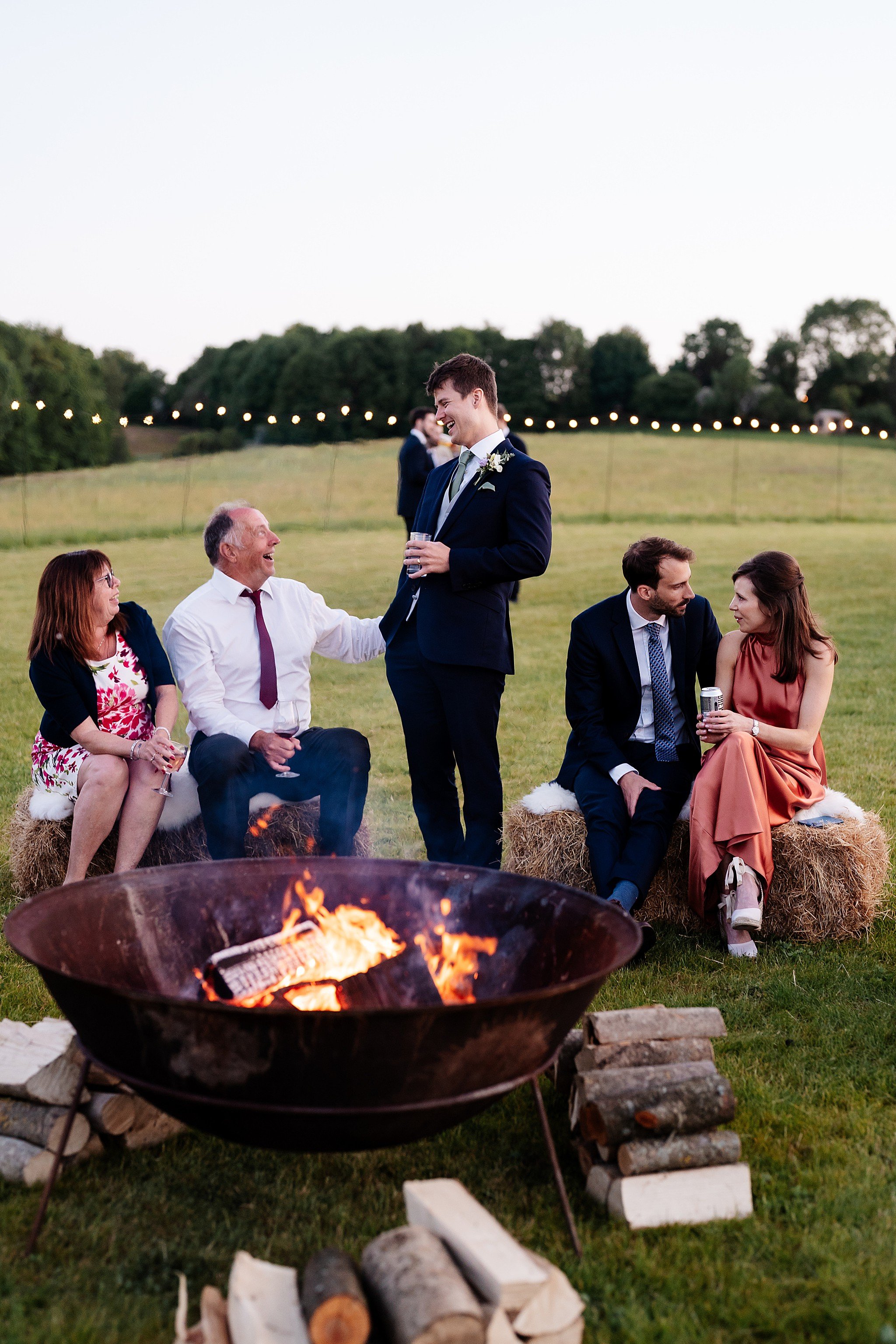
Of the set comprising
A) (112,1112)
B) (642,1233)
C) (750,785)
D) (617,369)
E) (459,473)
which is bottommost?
(642,1233)

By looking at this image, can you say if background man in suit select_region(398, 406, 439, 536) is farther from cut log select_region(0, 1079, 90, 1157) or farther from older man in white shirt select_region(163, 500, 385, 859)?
cut log select_region(0, 1079, 90, 1157)

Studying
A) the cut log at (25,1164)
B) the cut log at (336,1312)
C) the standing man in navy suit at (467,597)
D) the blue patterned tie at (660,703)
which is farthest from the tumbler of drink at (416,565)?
the cut log at (336,1312)

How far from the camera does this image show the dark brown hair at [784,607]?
13.2 ft

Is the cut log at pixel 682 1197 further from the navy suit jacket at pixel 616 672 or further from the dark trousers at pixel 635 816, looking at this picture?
the navy suit jacket at pixel 616 672

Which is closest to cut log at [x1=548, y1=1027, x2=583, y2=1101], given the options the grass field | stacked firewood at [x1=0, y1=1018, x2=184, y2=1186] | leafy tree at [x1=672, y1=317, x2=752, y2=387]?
the grass field

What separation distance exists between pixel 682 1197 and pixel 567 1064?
0.52 m

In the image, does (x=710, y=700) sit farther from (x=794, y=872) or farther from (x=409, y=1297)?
(x=409, y=1297)

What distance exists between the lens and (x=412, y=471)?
31.8ft

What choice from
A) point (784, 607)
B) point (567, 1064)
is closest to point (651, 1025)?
point (567, 1064)

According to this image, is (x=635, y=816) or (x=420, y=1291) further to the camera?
(x=635, y=816)

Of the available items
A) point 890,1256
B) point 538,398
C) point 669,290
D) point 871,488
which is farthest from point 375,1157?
point 669,290

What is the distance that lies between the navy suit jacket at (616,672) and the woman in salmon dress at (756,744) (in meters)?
0.12

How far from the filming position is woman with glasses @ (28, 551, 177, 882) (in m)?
3.94

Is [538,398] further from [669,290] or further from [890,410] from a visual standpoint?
[890,410]
